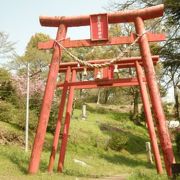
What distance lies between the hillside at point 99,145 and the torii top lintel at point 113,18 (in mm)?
4788

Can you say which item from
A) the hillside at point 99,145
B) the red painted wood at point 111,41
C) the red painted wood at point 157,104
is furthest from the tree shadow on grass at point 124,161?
the red painted wood at point 157,104

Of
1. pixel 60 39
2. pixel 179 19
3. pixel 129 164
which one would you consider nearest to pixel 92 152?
pixel 129 164

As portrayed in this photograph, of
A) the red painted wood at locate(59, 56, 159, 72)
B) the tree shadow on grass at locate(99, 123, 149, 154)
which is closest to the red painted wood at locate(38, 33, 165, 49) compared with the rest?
the red painted wood at locate(59, 56, 159, 72)

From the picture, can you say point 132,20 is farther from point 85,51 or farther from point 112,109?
point 85,51

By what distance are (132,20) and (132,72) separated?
1037 inches

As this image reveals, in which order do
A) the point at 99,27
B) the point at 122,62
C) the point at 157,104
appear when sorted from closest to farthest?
the point at 157,104 → the point at 99,27 → the point at 122,62

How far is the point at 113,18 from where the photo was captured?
35.3 feet

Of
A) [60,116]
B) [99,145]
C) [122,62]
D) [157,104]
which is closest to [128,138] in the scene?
[99,145]

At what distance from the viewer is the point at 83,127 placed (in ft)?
99.1

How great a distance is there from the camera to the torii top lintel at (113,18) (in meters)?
10.4

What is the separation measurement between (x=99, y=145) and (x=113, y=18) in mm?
18079

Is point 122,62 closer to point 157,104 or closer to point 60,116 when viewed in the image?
point 60,116

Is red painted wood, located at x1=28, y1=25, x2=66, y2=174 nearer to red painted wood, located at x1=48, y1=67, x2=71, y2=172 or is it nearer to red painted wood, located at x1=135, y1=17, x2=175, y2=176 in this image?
red painted wood, located at x1=48, y1=67, x2=71, y2=172

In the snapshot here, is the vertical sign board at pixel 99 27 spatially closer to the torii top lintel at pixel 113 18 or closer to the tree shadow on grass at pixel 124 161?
the torii top lintel at pixel 113 18
